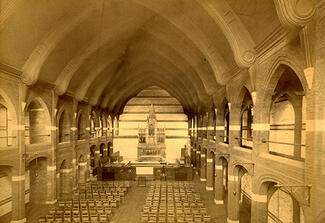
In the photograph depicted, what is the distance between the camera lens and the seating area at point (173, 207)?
11.7 meters

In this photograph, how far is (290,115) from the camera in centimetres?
1254

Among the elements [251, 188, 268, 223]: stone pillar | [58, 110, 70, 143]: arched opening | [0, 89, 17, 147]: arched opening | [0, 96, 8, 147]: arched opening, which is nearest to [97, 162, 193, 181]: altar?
[58, 110, 70, 143]: arched opening

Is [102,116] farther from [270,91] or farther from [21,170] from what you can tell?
[270,91]

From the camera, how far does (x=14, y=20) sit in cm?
970

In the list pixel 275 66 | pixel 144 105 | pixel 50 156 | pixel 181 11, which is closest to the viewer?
pixel 275 66

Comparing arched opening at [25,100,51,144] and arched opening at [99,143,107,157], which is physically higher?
arched opening at [25,100,51,144]

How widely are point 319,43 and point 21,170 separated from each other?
14257mm

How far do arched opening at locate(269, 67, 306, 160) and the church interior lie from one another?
6 centimetres

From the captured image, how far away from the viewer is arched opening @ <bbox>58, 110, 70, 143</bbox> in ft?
60.9

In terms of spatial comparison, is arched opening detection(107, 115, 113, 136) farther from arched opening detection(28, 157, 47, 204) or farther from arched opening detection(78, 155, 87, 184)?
arched opening detection(28, 157, 47, 204)

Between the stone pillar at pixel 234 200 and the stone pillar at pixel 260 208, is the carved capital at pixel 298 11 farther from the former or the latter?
the stone pillar at pixel 234 200

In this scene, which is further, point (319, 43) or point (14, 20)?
point (14, 20)

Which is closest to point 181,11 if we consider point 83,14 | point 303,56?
point 83,14

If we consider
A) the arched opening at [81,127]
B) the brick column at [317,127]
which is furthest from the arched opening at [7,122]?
the brick column at [317,127]
